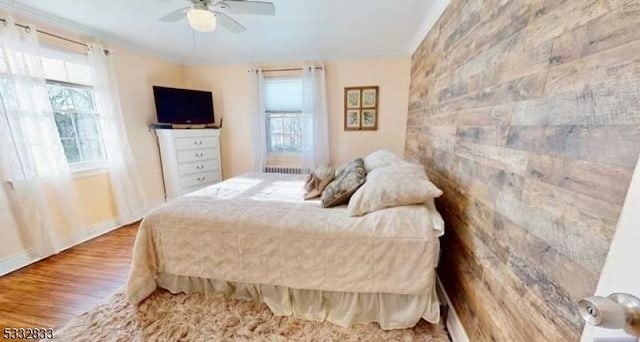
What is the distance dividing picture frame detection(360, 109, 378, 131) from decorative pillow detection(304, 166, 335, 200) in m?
1.65

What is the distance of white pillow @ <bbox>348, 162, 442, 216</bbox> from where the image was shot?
59.7 inches

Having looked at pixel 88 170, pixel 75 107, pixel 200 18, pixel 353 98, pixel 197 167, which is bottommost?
pixel 197 167

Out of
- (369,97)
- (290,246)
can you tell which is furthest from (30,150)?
(369,97)

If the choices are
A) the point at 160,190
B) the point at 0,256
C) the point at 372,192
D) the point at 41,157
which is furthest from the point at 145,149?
the point at 372,192

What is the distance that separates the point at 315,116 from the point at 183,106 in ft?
6.66

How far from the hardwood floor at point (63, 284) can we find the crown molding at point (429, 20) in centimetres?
348

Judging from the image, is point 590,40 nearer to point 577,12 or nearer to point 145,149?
point 577,12

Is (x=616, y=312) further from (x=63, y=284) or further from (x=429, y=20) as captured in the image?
(x=63, y=284)

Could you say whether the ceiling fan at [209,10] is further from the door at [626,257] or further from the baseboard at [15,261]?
the baseboard at [15,261]

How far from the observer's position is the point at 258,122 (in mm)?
3994

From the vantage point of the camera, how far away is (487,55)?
1.22 metres

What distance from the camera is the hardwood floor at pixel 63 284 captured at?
1631 mm

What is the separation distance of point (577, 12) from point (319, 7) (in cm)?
194

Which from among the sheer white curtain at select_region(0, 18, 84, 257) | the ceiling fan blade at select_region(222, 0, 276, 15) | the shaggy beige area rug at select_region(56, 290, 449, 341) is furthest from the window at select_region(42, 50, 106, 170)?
the ceiling fan blade at select_region(222, 0, 276, 15)
